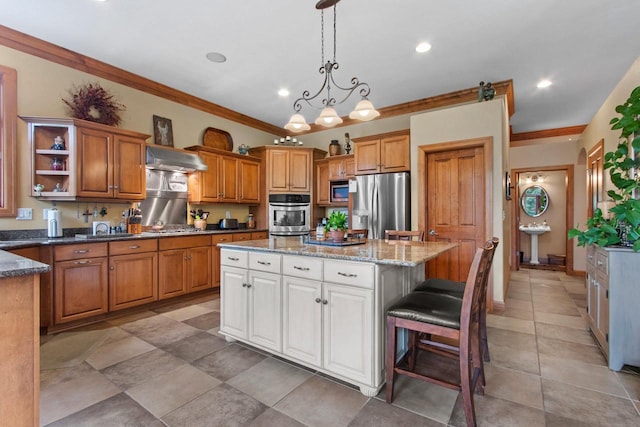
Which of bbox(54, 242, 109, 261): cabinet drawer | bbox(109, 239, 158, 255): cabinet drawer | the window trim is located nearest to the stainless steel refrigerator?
bbox(109, 239, 158, 255): cabinet drawer

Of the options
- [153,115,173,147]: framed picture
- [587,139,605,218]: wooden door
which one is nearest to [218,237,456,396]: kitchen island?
[153,115,173,147]: framed picture

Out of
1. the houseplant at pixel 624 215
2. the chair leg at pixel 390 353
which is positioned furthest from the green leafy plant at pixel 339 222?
the houseplant at pixel 624 215

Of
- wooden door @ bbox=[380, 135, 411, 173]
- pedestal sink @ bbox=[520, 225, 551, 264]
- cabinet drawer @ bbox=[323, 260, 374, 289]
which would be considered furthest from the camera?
pedestal sink @ bbox=[520, 225, 551, 264]

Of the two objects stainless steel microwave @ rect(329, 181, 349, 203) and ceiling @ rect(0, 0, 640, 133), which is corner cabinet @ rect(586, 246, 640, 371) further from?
stainless steel microwave @ rect(329, 181, 349, 203)

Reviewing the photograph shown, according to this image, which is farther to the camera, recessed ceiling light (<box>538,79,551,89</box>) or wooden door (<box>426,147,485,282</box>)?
recessed ceiling light (<box>538,79,551,89</box>)

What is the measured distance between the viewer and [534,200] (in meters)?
7.10

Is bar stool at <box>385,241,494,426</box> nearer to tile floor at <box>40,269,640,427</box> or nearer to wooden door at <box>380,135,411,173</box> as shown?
tile floor at <box>40,269,640,427</box>

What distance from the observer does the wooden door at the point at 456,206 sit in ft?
12.3

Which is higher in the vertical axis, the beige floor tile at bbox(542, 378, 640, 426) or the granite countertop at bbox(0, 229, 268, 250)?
the granite countertop at bbox(0, 229, 268, 250)

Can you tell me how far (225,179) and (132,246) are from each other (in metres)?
1.80

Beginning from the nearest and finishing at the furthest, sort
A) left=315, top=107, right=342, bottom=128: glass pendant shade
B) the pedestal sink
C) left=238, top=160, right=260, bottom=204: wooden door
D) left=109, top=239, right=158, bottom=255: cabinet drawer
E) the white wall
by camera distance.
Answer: left=315, top=107, right=342, bottom=128: glass pendant shade < left=109, top=239, right=158, bottom=255: cabinet drawer < the white wall < left=238, top=160, right=260, bottom=204: wooden door < the pedestal sink

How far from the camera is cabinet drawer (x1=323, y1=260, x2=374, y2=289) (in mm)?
1888

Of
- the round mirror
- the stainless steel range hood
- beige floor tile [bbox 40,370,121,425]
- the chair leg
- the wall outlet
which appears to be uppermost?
the stainless steel range hood

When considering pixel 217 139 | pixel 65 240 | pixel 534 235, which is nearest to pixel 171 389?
pixel 65 240
